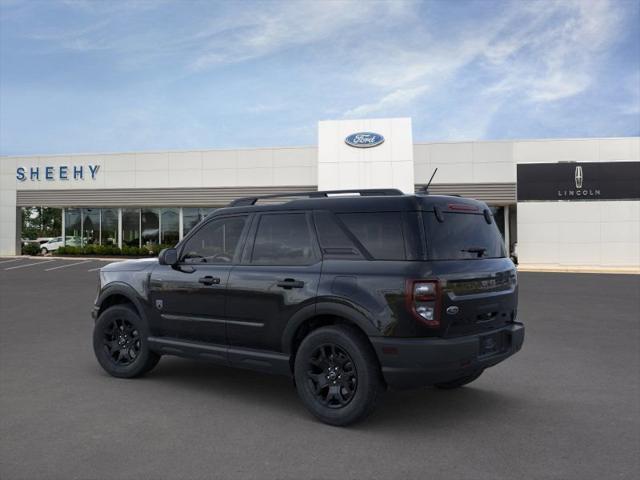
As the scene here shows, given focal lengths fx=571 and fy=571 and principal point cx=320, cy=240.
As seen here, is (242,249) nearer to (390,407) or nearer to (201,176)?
(390,407)

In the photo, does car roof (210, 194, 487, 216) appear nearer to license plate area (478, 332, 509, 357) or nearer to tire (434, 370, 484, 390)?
license plate area (478, 332, 509, 357)

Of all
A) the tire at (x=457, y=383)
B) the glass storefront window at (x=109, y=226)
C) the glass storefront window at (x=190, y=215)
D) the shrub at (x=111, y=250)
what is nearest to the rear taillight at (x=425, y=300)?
the tire at (x=457, y=383)

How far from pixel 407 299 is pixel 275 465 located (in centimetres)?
152

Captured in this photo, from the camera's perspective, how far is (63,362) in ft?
23.0

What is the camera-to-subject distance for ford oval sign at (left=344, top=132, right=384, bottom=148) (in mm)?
28906

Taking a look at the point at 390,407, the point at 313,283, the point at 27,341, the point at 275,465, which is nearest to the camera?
the point at 275,465

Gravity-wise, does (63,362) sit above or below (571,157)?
below

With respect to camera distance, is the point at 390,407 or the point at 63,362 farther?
the point at 63,362

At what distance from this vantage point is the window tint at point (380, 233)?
4582mm

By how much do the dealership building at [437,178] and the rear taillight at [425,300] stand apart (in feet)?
78.3

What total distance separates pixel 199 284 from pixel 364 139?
24274 millimetres

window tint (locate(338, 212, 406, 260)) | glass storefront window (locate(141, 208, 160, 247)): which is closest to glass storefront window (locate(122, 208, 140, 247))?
glass storefront window (locate(141, 208, 160, 247))

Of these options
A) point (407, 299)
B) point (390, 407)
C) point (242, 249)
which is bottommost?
point (390, 407)

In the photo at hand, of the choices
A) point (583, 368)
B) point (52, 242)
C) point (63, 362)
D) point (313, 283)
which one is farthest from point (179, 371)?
point (52, 242)
